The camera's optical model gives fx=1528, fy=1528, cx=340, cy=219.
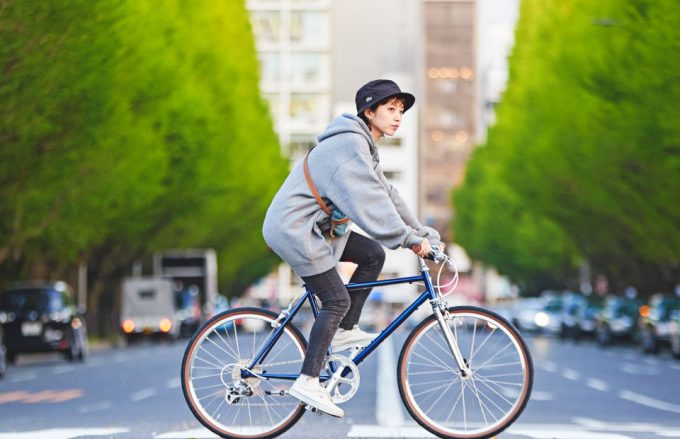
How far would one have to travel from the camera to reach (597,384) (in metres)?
23.6

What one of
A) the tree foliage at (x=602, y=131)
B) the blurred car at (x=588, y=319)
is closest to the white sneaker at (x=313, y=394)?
the tree foliage at (x=602, y=131)

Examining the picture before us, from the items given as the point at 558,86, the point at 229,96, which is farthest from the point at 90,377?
the point at 229,96

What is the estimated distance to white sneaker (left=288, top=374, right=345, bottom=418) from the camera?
26.2 feet

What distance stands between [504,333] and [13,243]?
31.3 m

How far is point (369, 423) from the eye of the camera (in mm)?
12891

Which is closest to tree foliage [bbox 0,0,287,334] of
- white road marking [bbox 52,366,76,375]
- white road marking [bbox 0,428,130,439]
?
white road marking [bbox 52,366,76,375]

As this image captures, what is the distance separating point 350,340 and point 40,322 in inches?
1022

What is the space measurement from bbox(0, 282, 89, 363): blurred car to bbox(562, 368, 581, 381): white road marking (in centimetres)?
1122

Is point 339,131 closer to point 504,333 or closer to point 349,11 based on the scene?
point 504,333

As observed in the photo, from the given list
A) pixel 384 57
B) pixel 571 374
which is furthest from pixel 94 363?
pixel 384 57

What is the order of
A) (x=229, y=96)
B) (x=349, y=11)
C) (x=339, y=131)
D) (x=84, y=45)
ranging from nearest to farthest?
1. (x=339, y=131)
2. (x=84, y=45)
3. (x=229, y=96)
4. (x=349, y=11)

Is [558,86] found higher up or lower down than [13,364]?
higher up

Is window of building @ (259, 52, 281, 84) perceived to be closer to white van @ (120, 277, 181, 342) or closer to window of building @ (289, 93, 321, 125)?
window of building @ (289, 93, 321, 125)

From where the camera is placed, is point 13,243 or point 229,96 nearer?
point 13,243
